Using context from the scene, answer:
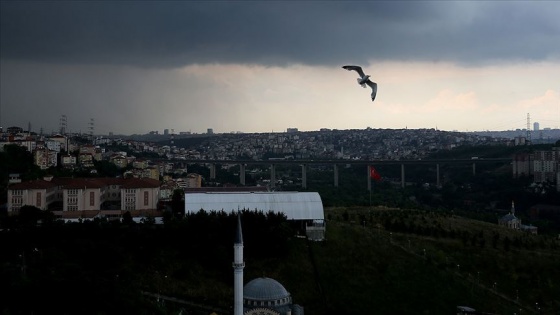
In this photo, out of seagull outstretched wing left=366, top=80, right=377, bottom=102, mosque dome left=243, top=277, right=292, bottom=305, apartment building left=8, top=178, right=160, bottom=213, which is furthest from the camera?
apartment building left=8, top=178, right=160, bottom=213

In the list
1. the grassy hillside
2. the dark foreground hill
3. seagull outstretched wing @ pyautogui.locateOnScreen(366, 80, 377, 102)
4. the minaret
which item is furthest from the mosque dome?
seagull outstretched wing @ pyautogui.locateOnScreen(366, 80, 377, 102)

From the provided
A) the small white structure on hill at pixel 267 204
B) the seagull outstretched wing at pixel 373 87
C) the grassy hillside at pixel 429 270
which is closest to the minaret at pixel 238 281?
the grassy hillside at pixel 429 270

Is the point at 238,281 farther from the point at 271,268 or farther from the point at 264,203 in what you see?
the point at 264,203

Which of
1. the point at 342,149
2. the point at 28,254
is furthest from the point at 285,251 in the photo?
the point at 342,149

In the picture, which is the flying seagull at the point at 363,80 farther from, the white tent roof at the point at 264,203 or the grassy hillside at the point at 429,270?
the white tent roof at the point at 264,203

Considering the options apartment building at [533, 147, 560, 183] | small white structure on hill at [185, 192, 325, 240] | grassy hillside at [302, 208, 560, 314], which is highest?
apartment building at [533, 147, 560, 183]

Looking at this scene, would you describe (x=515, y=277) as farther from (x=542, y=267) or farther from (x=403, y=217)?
(x=403, y=217)

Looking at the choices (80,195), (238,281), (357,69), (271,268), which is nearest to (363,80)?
(357,69)

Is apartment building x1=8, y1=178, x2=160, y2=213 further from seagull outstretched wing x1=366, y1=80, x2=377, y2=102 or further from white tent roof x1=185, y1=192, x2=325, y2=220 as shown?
seagull outstretched wing x1=366, y1=80, x2=377, y2=102

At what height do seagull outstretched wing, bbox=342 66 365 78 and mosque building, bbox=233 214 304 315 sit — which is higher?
seagull outstretched wing, bbox=342 66 365 78
